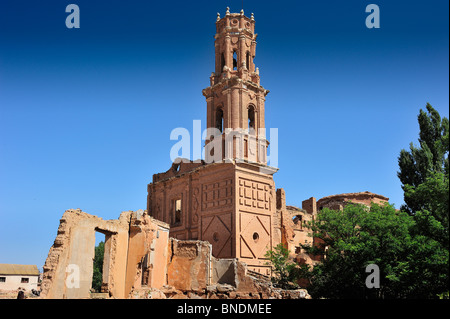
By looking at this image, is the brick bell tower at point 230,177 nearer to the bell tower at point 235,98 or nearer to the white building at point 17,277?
the bell tower at point 235,98

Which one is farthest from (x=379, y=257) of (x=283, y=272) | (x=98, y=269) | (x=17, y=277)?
(x=98, y=269)

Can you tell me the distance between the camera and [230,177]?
2819cm

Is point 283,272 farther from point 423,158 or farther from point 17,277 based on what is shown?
point 17,277

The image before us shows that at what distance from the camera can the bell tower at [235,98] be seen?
29.4 meters

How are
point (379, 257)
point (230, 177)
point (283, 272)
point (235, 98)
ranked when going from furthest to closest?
point (235, 98), point (230, 177), point (283, 272), point (379, 257)

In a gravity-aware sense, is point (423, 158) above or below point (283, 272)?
above

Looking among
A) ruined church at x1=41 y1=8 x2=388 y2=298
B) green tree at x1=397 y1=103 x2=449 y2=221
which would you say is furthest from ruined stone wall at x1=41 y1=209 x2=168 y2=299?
green tree at x1=397 y1=103 x2=449 y2=221

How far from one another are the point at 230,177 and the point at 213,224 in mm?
3234

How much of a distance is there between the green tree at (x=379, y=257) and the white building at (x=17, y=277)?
29.0 m

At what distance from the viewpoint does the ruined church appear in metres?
16.7

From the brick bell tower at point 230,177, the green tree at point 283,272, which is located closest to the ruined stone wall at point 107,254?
the brick bell tower at point 230,177

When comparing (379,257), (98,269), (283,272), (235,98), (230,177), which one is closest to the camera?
(379,257)

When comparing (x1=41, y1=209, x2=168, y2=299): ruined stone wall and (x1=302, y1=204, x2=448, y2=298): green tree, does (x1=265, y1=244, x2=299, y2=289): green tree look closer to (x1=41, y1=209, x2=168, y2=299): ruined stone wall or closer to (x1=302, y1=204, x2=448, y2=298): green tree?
(x1=302, y1=204, x2=448, y2=298): green tree

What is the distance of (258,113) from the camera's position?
104 ft
